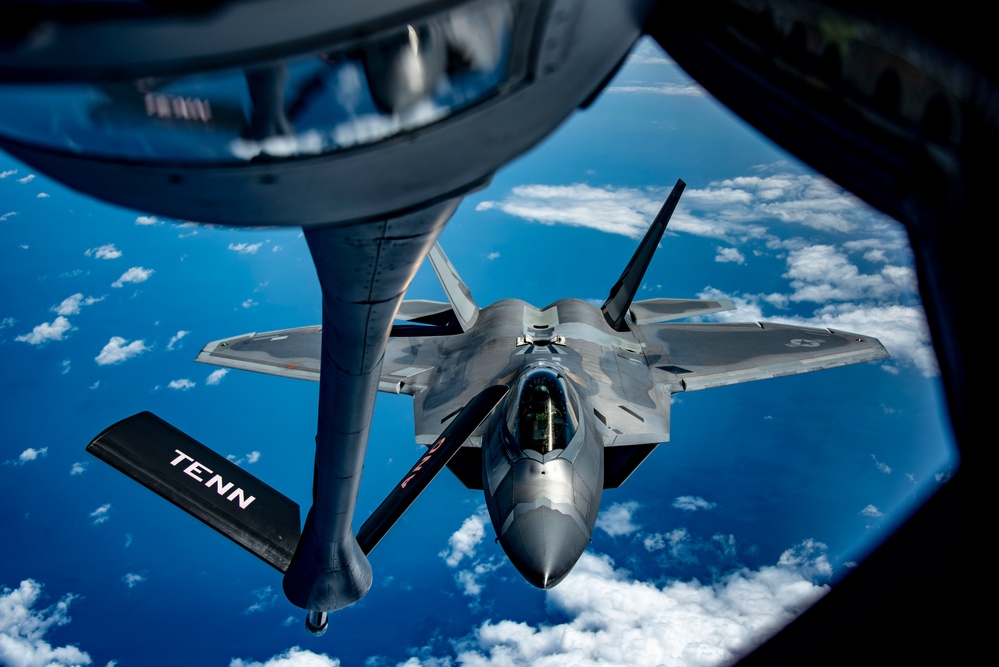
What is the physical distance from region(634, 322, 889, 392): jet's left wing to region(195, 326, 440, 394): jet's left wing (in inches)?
→ 213

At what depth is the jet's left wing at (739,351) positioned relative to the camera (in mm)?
13914

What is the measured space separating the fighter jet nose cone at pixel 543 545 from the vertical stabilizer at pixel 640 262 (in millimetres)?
7326

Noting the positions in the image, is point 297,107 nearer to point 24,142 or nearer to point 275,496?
point 24,142

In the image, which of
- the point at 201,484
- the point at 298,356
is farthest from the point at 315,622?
the point at 298,356

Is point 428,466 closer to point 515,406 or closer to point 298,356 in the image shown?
point 515,406

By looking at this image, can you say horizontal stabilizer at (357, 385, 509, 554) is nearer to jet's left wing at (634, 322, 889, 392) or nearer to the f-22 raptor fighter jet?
the f-22 raptor fighter jet

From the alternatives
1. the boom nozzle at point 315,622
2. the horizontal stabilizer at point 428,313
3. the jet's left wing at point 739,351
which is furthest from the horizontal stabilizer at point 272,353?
the jet's left wing at point 739,351

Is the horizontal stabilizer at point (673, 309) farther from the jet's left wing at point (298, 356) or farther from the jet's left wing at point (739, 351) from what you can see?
the jet's left wing at point (298, 356)

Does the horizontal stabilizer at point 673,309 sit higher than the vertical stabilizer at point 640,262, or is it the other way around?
the vertical stabilizer at point 640,262

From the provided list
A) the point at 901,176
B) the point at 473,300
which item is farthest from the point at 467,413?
the point at 473,300

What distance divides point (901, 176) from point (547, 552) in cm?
859

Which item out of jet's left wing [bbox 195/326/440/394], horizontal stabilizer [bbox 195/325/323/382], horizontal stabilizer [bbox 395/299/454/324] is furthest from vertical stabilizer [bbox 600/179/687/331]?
horizontal stabilizer [bbox 195/325/323/382]

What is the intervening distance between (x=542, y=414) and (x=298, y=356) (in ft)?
23.7

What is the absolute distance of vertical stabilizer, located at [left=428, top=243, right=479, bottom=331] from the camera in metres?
15.5
